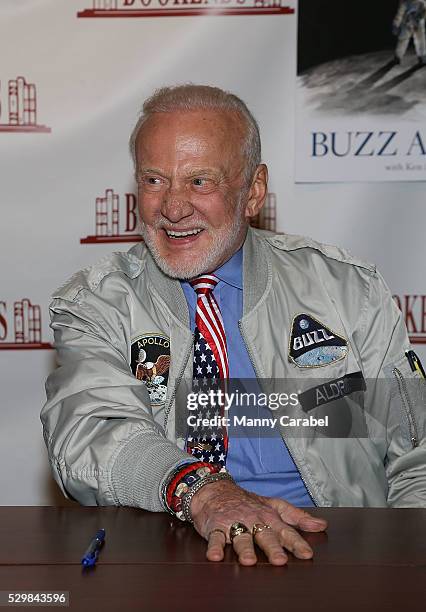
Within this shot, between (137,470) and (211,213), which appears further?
(211,213)

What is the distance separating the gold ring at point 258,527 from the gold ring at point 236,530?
12 millimetres

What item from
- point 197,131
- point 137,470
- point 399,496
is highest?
point 197,131

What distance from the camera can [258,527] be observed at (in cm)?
155

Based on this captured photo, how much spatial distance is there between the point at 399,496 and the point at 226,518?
780mm

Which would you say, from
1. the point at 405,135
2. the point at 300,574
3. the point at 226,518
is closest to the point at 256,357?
the point at 226,518

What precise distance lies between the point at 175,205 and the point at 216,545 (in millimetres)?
995

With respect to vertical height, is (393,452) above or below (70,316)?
below

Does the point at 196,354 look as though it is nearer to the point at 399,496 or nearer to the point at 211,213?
the point at 211,213

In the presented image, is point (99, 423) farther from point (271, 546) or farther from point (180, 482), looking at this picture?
point (271, 546)

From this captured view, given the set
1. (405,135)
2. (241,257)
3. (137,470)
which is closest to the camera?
(137,470)

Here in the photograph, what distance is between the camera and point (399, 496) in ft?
7.35

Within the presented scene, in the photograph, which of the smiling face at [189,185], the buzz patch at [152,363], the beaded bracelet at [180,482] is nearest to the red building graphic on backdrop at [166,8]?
the smiling face at [189,185]

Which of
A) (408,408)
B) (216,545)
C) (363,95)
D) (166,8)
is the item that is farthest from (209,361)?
(166,8)

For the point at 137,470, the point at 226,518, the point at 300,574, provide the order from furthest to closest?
the point at 137,470
the point at 226,518
the point at 300,574
